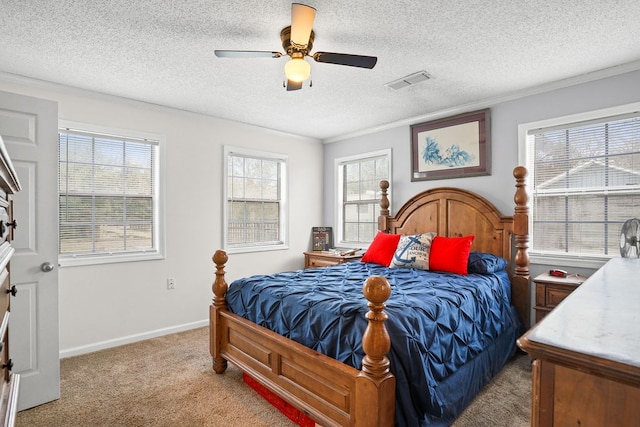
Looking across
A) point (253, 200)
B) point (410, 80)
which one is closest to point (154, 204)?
point (253, 200)

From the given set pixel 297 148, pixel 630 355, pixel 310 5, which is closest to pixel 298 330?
pixel 630 355

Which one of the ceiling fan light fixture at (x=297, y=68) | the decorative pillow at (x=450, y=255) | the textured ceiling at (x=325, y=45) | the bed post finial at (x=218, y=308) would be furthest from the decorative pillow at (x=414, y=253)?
the ceiling fan light fixture at (x=297, y=68)

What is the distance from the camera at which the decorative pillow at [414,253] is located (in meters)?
3.12

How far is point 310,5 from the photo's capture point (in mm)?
1916

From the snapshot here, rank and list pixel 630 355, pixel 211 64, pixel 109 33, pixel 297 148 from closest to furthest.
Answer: pixel 630 355 → pixel 109 33 → pixel 211 64 → pixel 297 148

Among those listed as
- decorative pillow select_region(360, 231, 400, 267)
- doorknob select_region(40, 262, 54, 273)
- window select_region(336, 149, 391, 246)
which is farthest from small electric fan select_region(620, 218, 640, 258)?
doorknob select_region(40, 262, 54, 273)

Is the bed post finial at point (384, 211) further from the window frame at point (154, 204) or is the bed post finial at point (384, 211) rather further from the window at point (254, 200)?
the window frame at point (154, 204)

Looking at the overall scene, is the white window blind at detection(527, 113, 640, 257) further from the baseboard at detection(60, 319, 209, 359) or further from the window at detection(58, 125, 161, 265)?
the window at detection(58, 125, 161, 265)

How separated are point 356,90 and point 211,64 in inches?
51.6

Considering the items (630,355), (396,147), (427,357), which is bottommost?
(427,357)

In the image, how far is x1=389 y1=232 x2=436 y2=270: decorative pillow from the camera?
3125mm

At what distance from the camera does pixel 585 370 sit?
655mm

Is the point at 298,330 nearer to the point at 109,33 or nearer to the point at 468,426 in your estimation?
the point at 468,426

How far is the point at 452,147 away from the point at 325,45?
202cm
